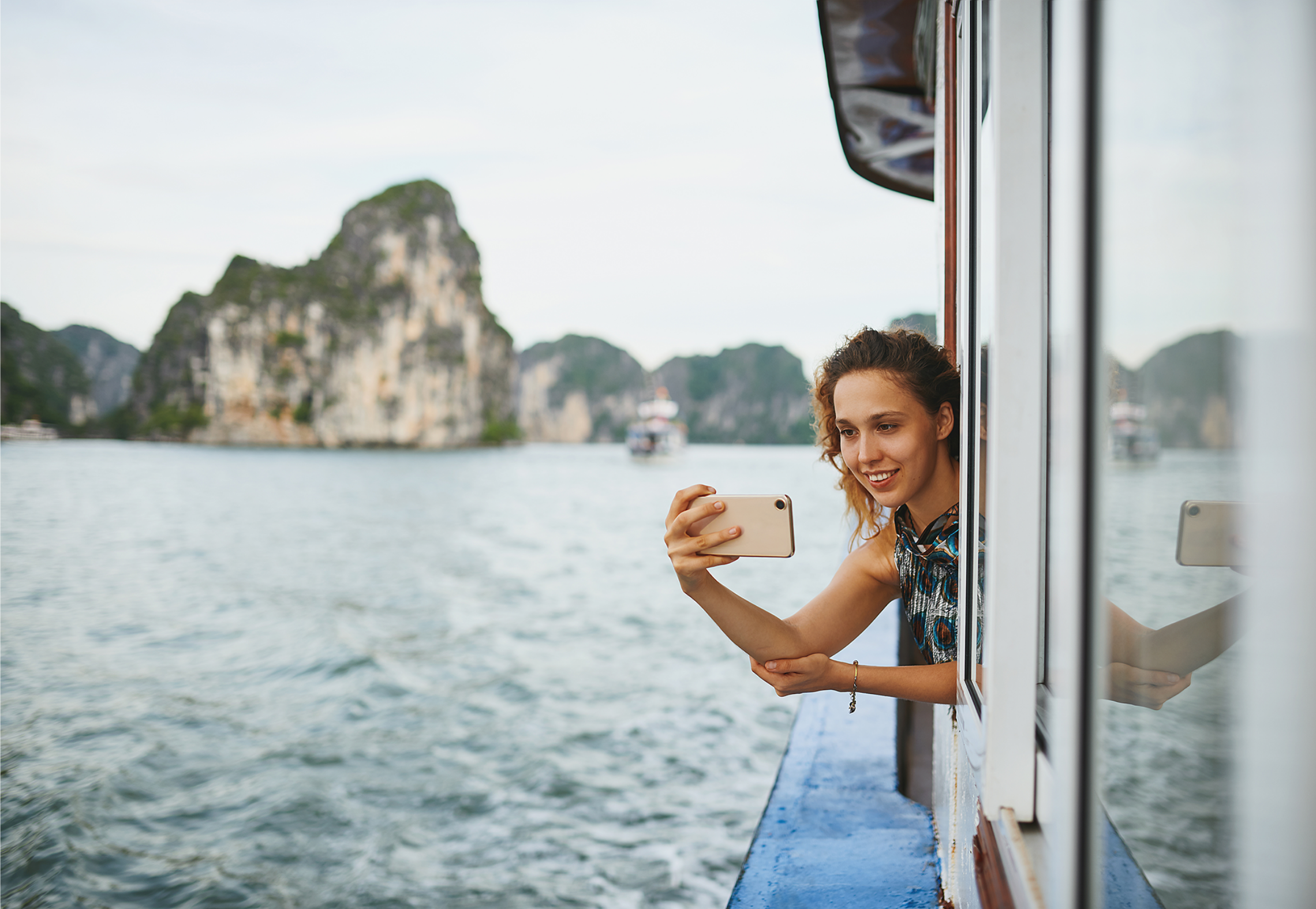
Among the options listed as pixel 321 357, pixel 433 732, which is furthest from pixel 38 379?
pixel 433 732

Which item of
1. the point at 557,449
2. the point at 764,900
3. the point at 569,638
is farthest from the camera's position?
the point at 557,449

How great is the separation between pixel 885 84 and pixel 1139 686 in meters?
2.61

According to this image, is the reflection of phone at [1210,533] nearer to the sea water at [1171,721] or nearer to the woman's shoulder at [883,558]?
the sea water at [1171,721]

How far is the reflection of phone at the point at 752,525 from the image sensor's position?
1.25 meters

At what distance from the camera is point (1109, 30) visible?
629 millimetres

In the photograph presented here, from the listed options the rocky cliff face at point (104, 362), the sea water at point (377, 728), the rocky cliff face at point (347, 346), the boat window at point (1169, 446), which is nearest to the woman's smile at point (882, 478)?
the boat window at point (1169, 446)

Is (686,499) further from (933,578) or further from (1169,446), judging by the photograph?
(1169,446)

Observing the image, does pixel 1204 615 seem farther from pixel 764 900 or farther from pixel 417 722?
pixel 417 722

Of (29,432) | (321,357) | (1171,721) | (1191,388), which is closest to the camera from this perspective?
(1191,388)

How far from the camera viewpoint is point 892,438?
1.47 metres

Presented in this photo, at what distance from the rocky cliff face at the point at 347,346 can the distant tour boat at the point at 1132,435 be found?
7307 centimetres

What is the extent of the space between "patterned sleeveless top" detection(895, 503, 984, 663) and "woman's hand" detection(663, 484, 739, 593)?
424mm

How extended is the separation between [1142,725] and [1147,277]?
0.38 meters

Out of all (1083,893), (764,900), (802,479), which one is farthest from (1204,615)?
(802,479)
